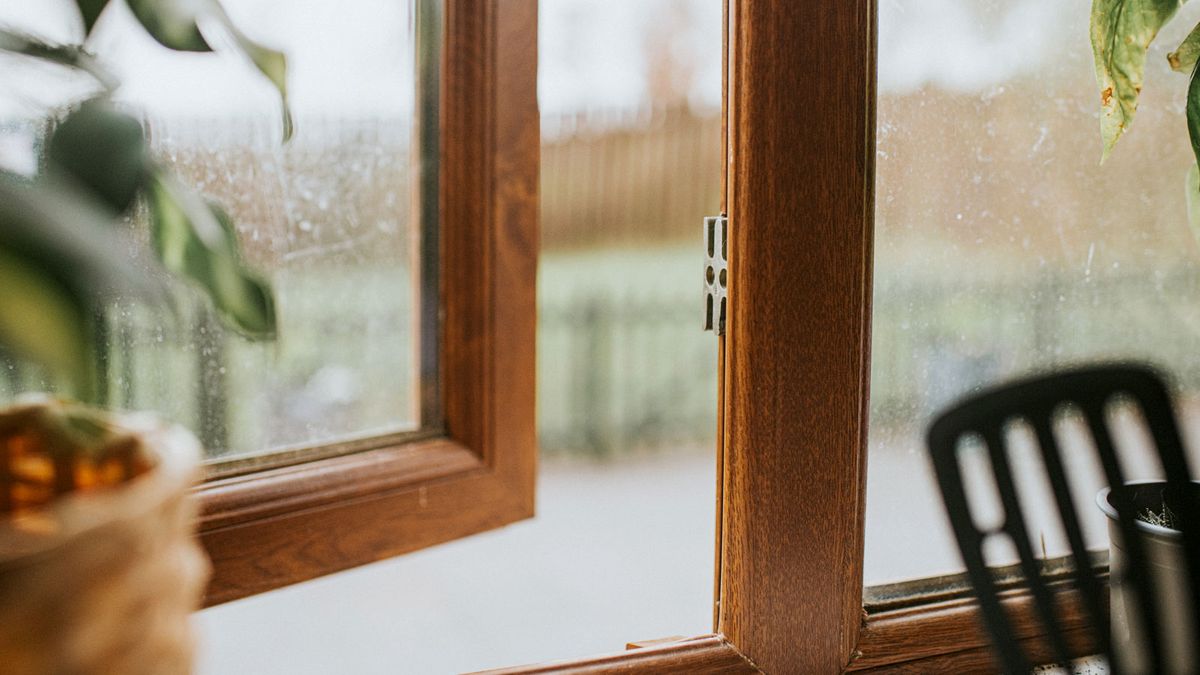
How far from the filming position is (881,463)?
0.75m

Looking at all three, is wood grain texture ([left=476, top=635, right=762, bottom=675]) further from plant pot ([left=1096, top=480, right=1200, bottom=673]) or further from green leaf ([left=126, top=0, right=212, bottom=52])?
green leaf ([left=126, top=0, right=212, bottom=52])

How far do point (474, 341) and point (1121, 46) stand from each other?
581mm

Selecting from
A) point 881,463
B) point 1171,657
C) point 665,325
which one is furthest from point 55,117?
point 665,325

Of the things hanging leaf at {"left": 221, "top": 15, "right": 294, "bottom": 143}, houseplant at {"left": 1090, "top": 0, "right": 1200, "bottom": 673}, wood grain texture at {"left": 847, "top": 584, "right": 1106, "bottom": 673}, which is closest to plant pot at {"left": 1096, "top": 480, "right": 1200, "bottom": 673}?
houseplant at {"left": 1090, "top": 0, "right": 1200, "bottom": 673}

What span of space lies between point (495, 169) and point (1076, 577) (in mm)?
552

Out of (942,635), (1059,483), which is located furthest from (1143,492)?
(942,635)

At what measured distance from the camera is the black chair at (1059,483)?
563 millimetres

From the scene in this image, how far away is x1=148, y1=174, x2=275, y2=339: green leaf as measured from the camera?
364 mm

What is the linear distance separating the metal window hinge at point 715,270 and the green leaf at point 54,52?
437 mm

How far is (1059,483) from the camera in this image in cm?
64

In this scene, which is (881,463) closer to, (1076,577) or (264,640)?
(1076,577)

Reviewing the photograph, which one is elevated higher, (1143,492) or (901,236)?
(901,236)

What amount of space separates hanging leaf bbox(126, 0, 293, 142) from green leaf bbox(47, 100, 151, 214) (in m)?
0.06

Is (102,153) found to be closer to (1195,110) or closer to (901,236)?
(901,236)
